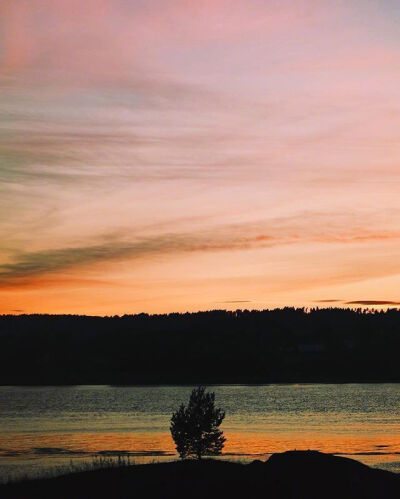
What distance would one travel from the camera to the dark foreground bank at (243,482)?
3319cm

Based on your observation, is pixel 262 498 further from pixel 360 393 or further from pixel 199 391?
pixel 360 393

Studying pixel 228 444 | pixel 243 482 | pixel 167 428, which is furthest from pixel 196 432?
pixel 167 428

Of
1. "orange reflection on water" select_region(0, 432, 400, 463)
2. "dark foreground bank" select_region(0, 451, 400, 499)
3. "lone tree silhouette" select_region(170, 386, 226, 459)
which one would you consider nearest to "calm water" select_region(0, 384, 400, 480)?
"orange reflection on water" select_region(0, 432, 400, 463)

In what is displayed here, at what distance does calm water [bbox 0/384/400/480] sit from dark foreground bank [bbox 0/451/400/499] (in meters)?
24.0

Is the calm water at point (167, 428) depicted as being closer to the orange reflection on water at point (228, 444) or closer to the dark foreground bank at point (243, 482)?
the orange reflection on water at point (228, 444)

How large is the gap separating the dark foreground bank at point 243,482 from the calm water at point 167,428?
2396 cm

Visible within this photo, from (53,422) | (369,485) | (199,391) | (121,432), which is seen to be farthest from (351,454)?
(53,422)

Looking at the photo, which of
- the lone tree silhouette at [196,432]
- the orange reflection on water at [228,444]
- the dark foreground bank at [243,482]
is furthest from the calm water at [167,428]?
the dark foreground bank at [243,482]

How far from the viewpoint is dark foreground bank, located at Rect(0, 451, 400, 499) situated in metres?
33.2

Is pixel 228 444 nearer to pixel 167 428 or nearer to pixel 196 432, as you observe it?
pixel 167 428

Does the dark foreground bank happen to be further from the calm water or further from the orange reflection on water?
the orange reflection on water

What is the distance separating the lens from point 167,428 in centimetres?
10844

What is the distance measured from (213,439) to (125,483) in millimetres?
21454

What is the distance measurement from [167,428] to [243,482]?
75.9m
